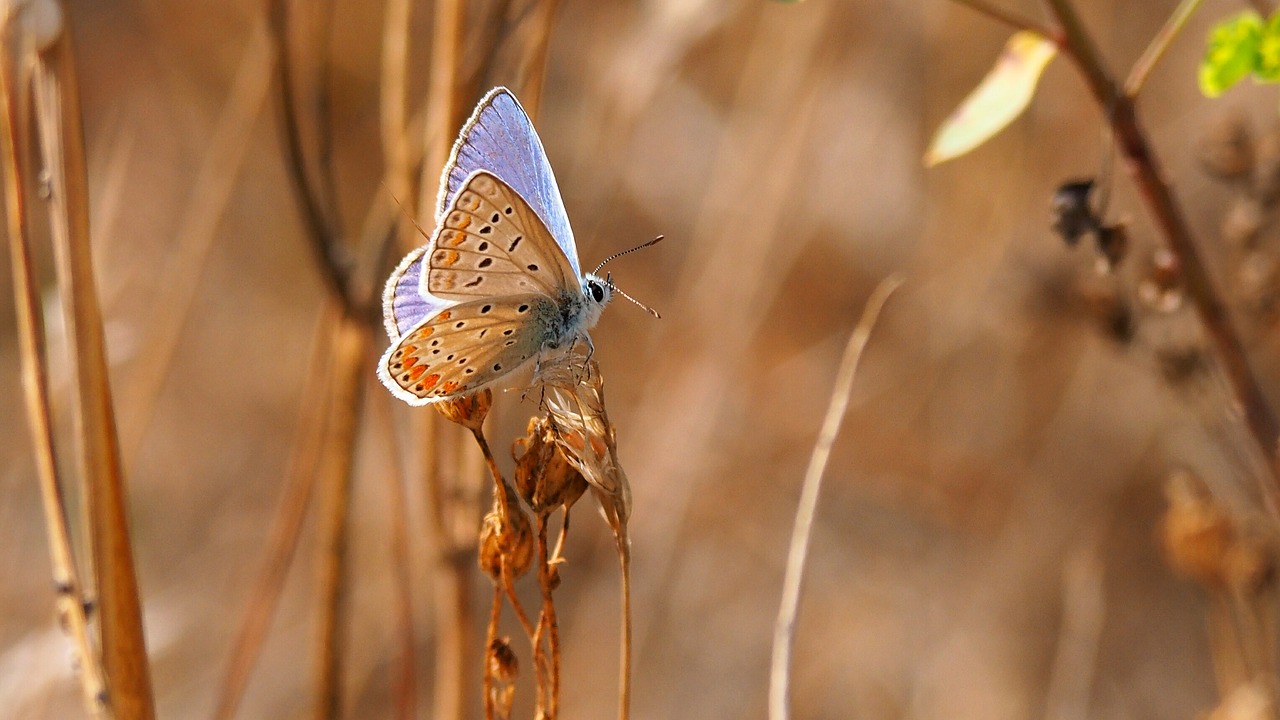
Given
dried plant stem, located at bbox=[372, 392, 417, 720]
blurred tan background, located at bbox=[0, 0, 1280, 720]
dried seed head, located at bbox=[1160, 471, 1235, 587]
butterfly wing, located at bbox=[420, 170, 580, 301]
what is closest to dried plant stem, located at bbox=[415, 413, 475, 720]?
dried plant stem, located at bbox=[372, 392, 417, 720]

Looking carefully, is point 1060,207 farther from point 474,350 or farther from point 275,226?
point 275,226

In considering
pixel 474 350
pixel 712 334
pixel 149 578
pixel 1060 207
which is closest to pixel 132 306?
pixel 149 578

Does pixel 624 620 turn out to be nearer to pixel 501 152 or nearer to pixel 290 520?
pixel 501 152

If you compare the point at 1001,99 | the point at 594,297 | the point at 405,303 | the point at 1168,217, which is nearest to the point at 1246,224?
the point at 1168,217

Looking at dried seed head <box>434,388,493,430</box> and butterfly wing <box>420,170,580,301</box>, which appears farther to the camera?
butterfly wing <box>420,170,580,301</box>

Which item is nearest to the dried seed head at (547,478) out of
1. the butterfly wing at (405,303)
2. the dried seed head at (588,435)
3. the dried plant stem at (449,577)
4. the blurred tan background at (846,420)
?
the dried seed head at (588,435)

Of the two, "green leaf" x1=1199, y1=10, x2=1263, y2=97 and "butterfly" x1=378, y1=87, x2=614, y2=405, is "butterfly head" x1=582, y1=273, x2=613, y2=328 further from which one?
"green leaf" x1=1199, y1=10, x2=1263, y2=97
